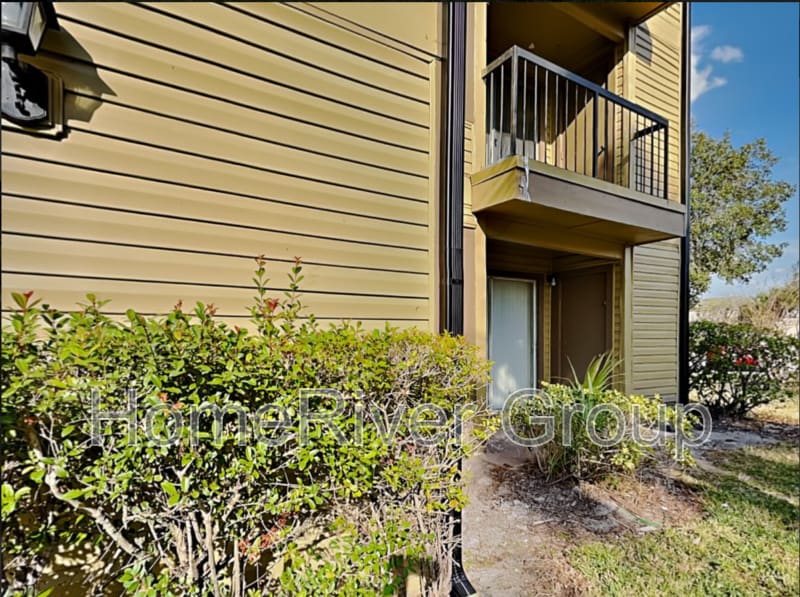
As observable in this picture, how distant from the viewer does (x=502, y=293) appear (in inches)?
226

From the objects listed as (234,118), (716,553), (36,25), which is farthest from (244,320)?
(716,553)

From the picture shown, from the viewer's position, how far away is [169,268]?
6.17 feet

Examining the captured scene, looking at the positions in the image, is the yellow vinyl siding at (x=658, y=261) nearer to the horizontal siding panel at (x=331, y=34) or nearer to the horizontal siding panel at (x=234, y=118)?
the horizontal siding panel at (x=331, y=34)

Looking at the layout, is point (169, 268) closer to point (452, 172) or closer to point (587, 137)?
point (452, 172)

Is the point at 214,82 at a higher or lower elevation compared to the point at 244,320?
higher

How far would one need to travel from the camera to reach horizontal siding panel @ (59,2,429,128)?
1708 millimetres

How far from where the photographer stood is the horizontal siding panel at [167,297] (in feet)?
5.29

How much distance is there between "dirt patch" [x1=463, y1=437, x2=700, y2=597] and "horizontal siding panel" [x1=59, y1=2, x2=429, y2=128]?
2.24 meters

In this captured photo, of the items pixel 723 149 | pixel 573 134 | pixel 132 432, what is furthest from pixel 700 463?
pixel 723 149

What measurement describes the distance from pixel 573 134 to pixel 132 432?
5657 millimetres

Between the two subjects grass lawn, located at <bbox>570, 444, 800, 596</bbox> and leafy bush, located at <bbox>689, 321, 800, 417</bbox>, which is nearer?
grass lawn, located at <bbox>570, 444, 800, 596</bbox>

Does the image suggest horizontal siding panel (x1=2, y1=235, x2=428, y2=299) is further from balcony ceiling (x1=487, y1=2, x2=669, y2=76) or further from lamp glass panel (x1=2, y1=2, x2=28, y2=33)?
balcony ceiling (x1=487, y1=2, x2=669, y2=76)

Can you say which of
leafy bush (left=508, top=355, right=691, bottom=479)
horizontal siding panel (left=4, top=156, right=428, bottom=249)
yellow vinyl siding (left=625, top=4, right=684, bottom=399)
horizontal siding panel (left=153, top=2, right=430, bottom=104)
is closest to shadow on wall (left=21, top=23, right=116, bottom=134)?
horizontal siding panel (left=4, top=156, right=428, bottom=249)

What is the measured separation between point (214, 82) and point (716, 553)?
13.0 feet
